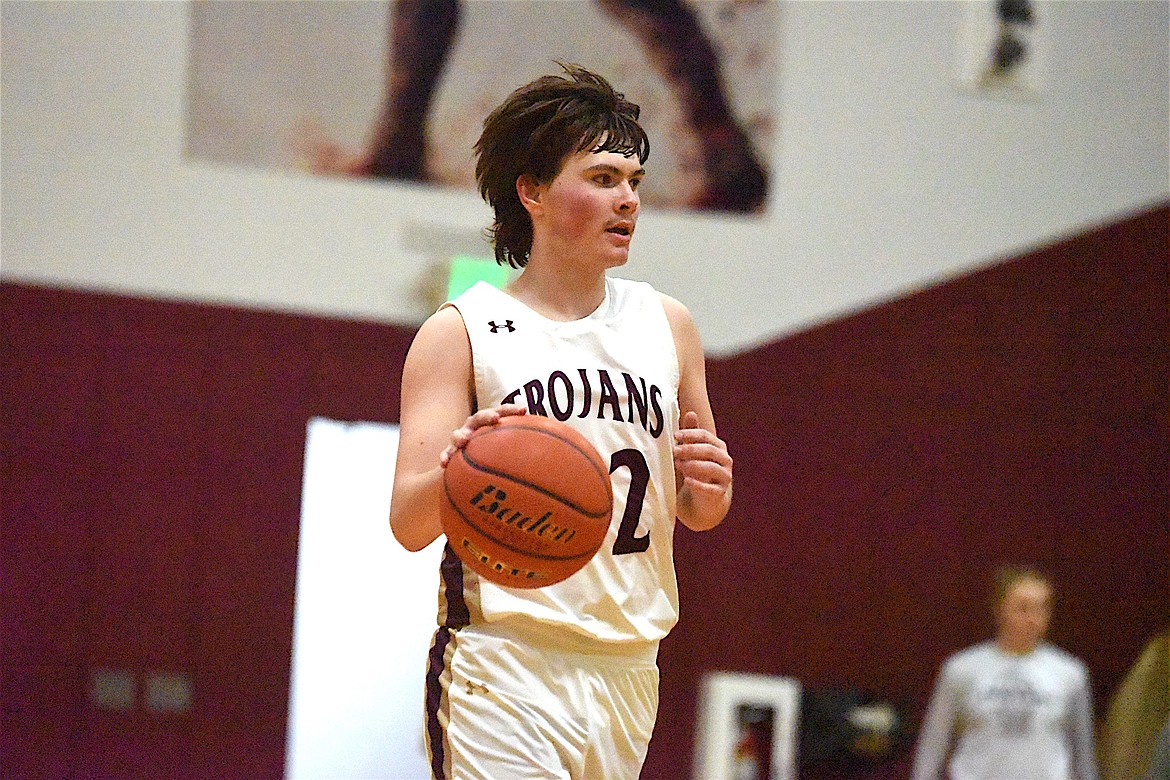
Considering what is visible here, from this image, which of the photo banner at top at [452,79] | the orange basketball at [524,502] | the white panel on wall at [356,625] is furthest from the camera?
the photo banner at top at [452,79]

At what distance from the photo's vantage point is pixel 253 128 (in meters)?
6.39

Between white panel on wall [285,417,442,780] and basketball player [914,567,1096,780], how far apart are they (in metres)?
2.21

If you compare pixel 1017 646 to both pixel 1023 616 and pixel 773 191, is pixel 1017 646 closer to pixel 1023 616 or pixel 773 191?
pixel 1023 616

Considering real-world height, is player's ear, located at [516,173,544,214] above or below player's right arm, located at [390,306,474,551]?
above

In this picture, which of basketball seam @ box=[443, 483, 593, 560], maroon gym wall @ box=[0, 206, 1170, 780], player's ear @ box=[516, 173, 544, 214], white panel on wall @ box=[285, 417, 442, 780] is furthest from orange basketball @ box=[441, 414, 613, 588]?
maroon gym wall @ box=[0, 206, 1170, 780]

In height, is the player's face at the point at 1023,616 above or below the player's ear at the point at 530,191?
below

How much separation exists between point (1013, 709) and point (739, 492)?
154cm

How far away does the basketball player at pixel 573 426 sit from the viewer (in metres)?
2.35

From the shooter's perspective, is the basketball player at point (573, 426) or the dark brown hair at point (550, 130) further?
the dark brown hair at point (550, 130)

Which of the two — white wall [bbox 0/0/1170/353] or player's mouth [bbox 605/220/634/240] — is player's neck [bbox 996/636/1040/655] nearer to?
white wall [bbox 0/0/1170/353]

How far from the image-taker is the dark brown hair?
2.52 metres

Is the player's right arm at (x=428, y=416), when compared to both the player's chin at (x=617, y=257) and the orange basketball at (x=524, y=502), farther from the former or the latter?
the player's chin at (x=617, y=257)

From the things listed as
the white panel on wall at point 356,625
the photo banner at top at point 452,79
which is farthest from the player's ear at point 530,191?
the photo banner at top at point 452,79

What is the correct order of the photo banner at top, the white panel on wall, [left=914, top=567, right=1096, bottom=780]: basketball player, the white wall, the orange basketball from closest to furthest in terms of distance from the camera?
1. the orange basketball
2. the white panel on wall
3. [left=914, top=567, right=1096, bottom=780]: basketball player
4. the white wall
5. the photo banner at top
